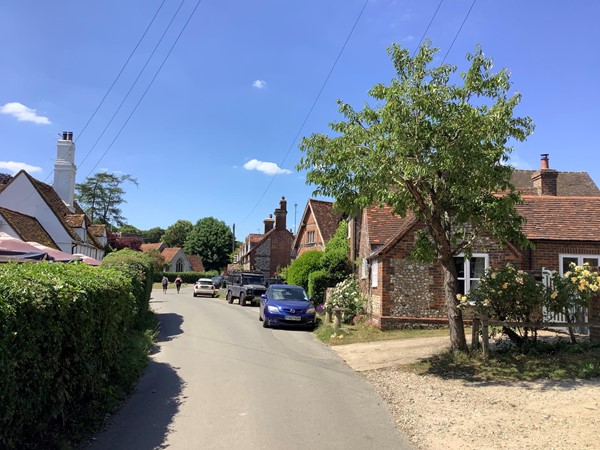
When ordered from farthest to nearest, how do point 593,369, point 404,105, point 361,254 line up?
point 361,254 < point 404,105 < point 593,369

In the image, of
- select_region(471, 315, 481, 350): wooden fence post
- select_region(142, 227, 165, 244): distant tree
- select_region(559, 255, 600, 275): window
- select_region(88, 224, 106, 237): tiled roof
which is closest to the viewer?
select_region(471, 315, 481, 350): wooden fence post

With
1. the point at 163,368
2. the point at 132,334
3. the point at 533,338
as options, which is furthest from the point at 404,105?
the point at 132,334

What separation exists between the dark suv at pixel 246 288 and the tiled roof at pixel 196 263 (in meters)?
49.3

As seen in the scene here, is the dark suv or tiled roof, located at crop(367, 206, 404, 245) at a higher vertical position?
tiled roof, located at crop(367, 206, 404, 245)

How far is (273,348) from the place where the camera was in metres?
12.9

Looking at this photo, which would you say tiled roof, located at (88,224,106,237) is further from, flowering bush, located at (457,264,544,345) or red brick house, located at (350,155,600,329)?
flowering bush, located at (457,264,544,345)

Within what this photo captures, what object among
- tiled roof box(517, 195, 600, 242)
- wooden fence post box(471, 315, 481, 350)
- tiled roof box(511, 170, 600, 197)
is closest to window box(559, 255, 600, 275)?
tiled roof box(517, 195, 600, 242)

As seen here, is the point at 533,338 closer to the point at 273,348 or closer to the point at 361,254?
the point at 273,348

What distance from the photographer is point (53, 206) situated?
32.1 meters

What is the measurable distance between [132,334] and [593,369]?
33.6 ft

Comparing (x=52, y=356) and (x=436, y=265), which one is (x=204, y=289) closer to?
(x=436, y=265)

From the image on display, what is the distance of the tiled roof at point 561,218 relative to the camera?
55.5 feet

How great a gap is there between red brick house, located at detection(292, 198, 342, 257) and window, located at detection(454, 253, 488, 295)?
1906 cm

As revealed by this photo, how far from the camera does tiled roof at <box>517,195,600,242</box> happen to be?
16.9 metres
